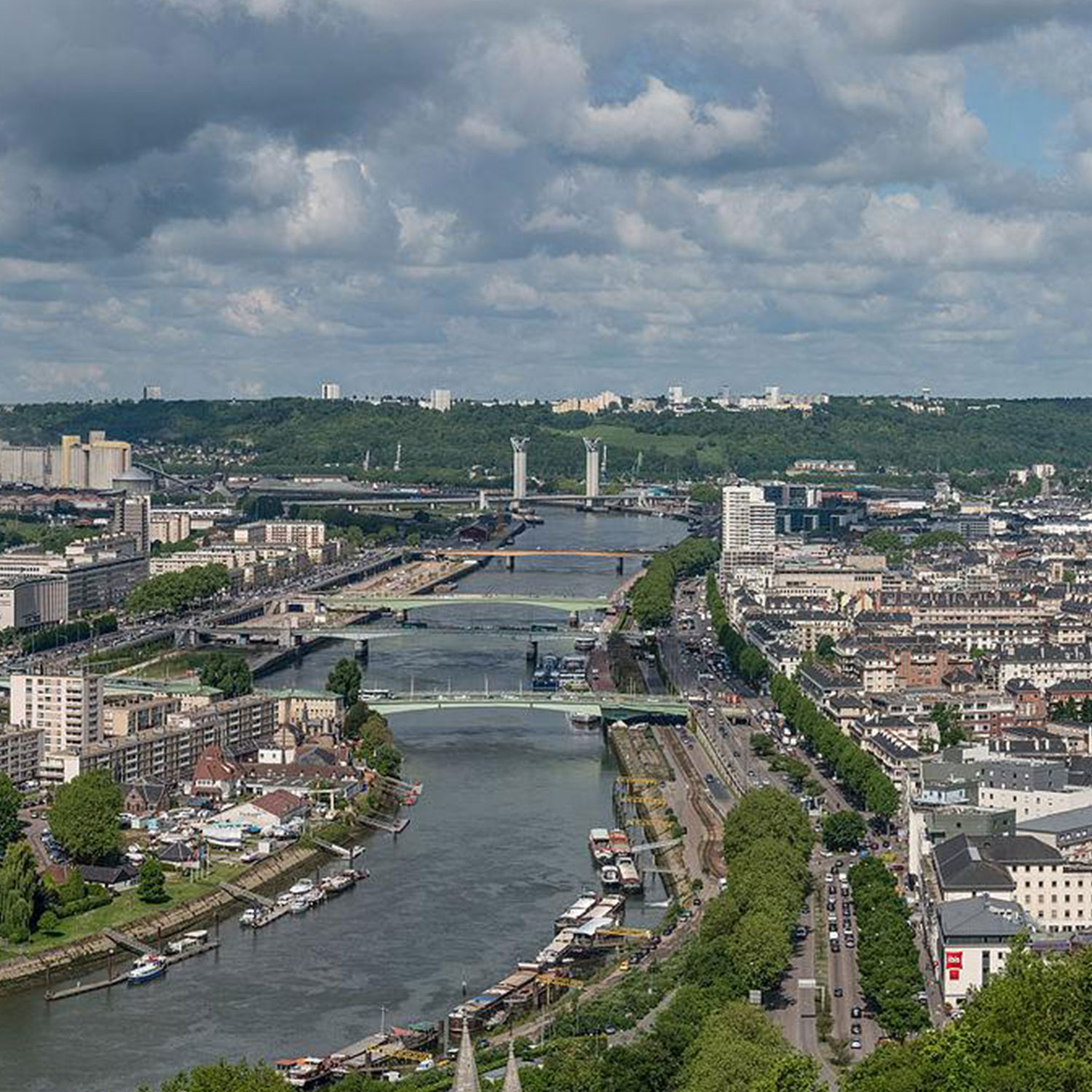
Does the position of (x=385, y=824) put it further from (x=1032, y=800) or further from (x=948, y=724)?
(x=948, y=724)

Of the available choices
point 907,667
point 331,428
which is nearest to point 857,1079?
point 907,667

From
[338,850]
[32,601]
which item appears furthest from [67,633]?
[338,850]

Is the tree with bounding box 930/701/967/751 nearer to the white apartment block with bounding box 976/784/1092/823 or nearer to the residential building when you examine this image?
the white apartment block with bounding box 976/784/1092/823

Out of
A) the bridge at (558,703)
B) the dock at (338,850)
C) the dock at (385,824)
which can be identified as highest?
the bridge at (558,703)

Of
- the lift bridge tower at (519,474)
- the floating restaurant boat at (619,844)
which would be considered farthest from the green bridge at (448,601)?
the lift bridge tower at (519,474)

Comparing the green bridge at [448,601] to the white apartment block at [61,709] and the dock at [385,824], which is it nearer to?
the white apartment block at [61,709]

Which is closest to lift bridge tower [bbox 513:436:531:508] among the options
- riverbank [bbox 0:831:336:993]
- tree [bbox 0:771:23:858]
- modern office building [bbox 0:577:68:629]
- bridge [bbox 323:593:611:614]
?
bridge [bbox 323:593:611:614]
